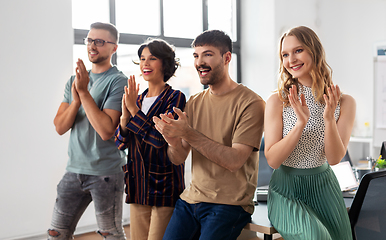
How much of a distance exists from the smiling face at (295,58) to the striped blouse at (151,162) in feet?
1.82

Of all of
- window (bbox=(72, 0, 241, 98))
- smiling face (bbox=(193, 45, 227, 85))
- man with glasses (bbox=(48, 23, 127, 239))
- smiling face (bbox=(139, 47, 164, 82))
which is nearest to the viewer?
smiling face (bbox=(193, 45, 227, 85))

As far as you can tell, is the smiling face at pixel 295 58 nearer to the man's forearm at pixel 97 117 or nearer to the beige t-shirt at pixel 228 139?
the beige t-shirt at pixel 228 139

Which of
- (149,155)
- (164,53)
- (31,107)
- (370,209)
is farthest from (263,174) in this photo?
(31,107)

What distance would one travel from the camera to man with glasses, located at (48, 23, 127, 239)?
6.69 feet

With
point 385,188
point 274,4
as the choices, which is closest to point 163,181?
A: point 385,188

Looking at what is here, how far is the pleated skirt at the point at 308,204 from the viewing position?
5.18 feet

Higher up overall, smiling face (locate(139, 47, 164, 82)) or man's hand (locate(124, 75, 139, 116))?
smiling face (locate(139, 47, 164, 82))

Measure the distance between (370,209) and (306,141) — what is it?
44 cm

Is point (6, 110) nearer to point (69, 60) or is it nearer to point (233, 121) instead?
point (69, 60)

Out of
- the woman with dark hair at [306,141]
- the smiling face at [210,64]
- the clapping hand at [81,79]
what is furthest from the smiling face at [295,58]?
the clapping hand at [81,79]

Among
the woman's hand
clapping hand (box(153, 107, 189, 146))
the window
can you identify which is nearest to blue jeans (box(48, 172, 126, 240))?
clapping hand (box(153, 107, 189, 146))

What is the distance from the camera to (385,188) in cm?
172

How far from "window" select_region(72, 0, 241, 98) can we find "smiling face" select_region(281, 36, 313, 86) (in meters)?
2.45

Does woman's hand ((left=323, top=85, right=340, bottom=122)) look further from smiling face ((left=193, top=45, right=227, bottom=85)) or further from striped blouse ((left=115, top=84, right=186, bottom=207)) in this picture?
striped blouse ((left=115, top=84, right=186, bottom=207))
